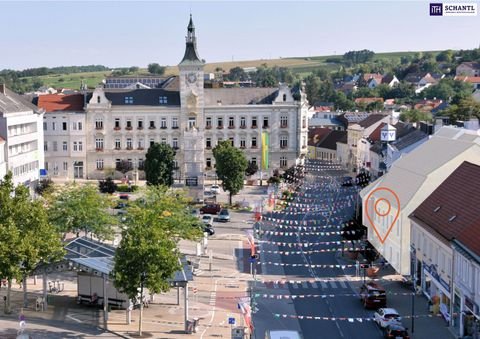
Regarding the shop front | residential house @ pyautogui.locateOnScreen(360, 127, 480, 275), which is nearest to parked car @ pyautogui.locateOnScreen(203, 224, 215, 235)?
residential house @ pyautogui.locateOnScreen(360, 127, 480, 275)

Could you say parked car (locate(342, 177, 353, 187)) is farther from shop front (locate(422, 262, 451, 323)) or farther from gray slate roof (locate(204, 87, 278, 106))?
shop front (locate(422, 262, 451, 323))

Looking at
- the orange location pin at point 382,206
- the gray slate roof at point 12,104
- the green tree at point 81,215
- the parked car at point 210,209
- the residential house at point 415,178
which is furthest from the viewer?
the gray slate roof at point 12,104

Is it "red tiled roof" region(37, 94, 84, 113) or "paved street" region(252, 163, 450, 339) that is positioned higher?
"red tiled roof" region(37, 94, 84, 113)

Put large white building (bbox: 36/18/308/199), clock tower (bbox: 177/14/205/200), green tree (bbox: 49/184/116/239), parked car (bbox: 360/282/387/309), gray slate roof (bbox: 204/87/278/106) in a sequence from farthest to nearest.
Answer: gray slate roof (bbox: 204/87/278/106)
large white building (bbox: 36/18/308/199)
clock tower (bbox: 177/14/205/200)
green tree (bbox: 49/184/116/239)
parked car (bbox: 360/282/387/309)

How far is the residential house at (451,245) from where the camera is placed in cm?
3494

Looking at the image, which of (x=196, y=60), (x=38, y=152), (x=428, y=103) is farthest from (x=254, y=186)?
(x=428, y=103)

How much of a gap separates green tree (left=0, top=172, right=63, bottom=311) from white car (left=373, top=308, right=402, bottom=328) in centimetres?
A: 1552

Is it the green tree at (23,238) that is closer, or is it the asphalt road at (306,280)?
the green tree at (23,238)

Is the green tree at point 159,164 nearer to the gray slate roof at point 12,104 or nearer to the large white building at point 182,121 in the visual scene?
the gray slate roof at point 12,104

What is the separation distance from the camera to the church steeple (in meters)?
94.5

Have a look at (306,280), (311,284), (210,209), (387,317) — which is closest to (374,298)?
(387,317)

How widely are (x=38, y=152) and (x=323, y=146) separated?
56.1 metres

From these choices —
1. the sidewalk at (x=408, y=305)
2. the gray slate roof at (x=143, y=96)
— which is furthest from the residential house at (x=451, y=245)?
the gray slate roof at (x=143, y=96)

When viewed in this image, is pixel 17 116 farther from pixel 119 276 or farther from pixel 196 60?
pixel 119 276
